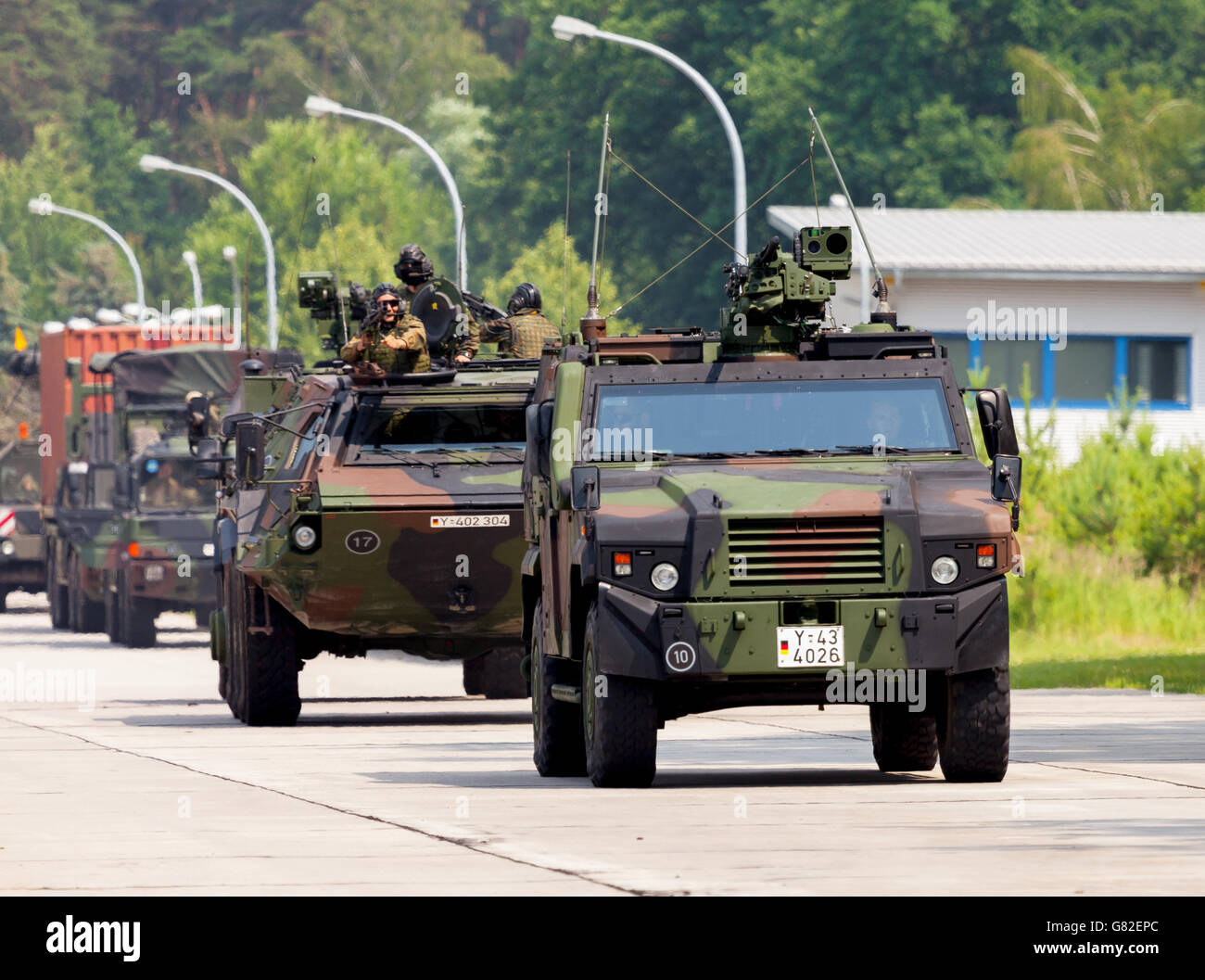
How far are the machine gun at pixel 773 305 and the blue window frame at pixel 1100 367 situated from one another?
1443 inches

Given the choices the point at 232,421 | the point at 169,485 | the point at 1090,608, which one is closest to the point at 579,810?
the point at 232,421

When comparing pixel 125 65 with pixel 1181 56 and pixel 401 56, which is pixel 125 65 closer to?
pixel 401 56

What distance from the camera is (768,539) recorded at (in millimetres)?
14430

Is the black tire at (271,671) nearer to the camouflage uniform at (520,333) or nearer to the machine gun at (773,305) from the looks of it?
Answer: the camouflage uniform at (520,333)

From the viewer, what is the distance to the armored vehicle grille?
14414 mm

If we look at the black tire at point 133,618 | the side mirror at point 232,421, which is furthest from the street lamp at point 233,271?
the side mirror at point 232,421

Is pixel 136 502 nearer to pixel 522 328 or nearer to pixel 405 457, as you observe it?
pixel 522 328

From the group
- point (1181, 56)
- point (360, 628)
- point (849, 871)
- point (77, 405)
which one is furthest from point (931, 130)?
point (849, 871)

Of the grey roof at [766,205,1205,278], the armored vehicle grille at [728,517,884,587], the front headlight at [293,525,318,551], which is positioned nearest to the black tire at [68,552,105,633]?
the grey roof at [766,205,1205,278]

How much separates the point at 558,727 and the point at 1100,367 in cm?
3876

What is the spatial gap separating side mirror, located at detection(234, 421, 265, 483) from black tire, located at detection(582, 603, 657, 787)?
22.9 ft

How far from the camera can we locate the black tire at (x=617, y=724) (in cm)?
1461

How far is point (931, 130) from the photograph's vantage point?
8150 cm

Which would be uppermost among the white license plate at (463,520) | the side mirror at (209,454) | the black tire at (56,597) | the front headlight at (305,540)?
the side mirror at (209,454)
